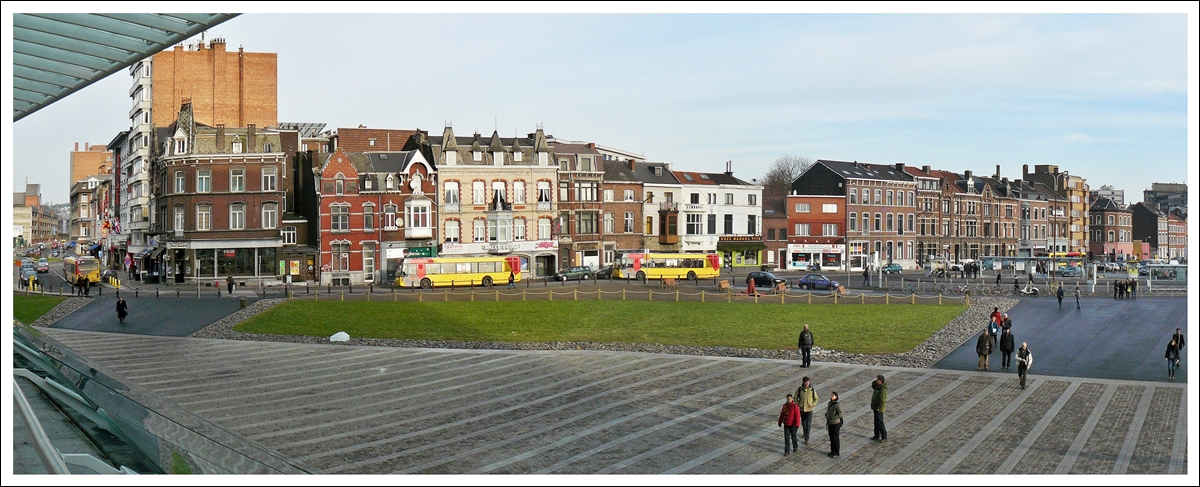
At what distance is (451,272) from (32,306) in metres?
21.8

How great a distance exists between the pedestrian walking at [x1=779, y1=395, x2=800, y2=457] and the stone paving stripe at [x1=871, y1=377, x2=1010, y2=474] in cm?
165

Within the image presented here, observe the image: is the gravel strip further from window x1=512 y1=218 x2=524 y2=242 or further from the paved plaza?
window x1=512 y1=218 x2=524 y2=242

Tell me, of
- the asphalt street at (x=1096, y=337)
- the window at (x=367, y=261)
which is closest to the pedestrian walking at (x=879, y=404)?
the asphalt street at (x=1096, y=337)

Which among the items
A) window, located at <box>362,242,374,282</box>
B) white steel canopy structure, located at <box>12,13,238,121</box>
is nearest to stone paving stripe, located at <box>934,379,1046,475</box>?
white steel canopy structure, located at <box>12,13,238,121</box>

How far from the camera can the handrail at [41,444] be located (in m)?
9.50

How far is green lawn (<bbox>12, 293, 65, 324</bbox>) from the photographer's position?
41.8 metres

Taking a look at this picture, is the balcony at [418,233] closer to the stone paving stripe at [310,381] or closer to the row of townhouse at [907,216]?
the stone paving stripe at [310,381]

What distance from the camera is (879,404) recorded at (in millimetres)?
18250

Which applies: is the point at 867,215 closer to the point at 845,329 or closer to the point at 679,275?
the point at 679,275

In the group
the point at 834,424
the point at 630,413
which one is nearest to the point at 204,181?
the point at 630,413

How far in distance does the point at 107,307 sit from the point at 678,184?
1719 inches

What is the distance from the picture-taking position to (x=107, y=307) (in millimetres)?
42969

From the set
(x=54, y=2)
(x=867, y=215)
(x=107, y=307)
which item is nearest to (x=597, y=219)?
(x=867, y=215)

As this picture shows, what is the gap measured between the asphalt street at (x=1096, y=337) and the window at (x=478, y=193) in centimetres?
3508
